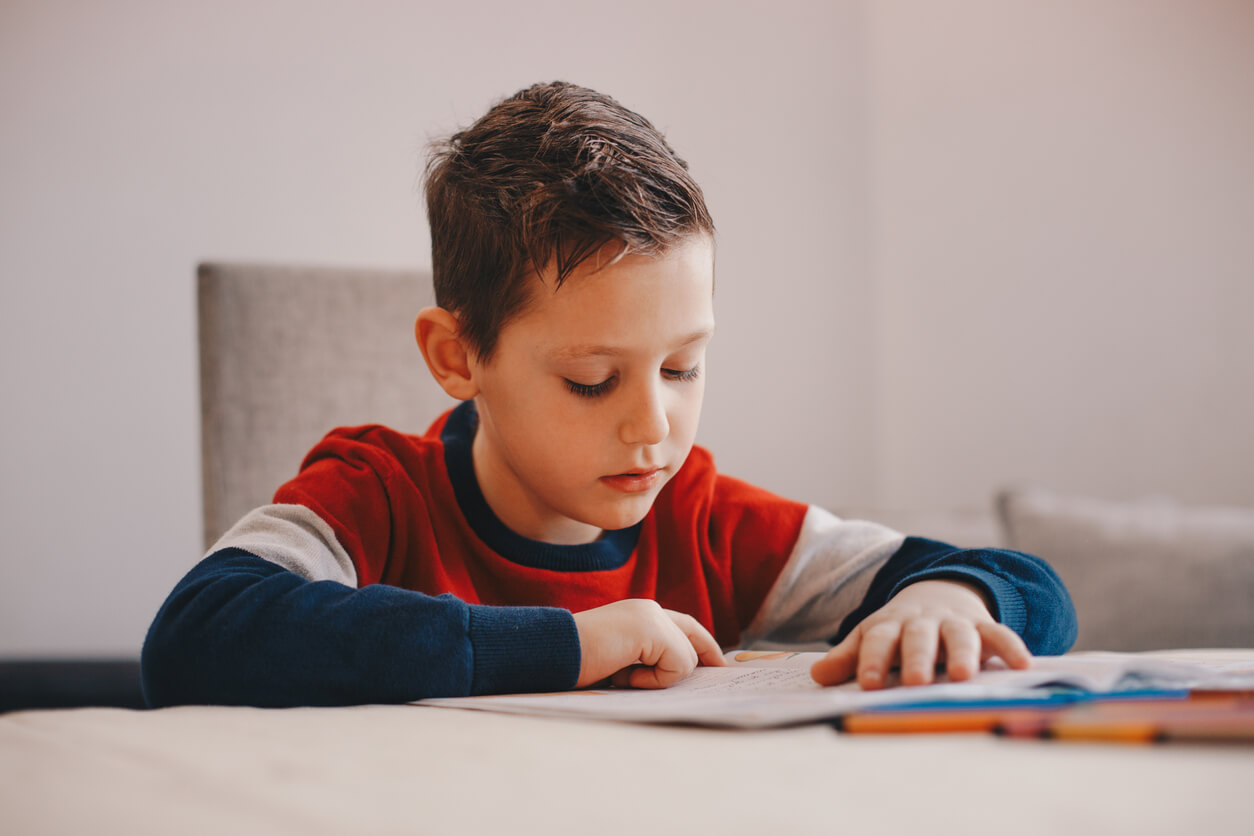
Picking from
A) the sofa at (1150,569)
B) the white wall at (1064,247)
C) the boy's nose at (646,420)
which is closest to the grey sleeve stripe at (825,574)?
the boy's nose at (646,420)

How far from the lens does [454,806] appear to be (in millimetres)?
341

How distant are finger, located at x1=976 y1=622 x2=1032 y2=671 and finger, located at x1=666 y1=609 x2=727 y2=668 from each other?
200 mm

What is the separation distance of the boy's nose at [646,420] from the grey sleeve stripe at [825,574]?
0.93 ft

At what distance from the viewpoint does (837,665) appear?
56 cm

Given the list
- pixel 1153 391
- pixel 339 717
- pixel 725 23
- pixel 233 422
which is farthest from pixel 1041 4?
pixel 339 717

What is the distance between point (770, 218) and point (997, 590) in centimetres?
202

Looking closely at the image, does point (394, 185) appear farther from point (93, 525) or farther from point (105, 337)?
point (93, 525)

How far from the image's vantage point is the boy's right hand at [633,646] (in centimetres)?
64

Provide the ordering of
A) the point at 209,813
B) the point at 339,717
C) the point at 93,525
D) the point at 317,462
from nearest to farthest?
the point at 209,813
the point at 339,717
the point at 317,462
the point at 93,525

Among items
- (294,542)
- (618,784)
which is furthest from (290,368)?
(618,784)

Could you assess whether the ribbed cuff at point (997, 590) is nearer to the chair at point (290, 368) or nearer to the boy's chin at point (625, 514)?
the boy's chin at point (625, 514)

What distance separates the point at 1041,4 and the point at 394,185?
159 cm

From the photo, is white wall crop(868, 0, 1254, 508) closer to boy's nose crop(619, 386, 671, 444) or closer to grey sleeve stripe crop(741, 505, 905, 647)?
grey sleeve stripe crop(741, 505, 905, 647)

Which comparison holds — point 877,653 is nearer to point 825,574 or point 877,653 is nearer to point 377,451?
point 825,574
